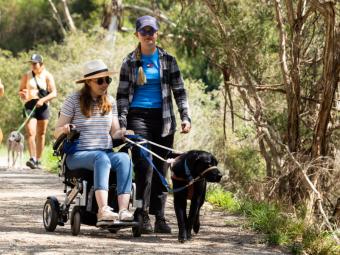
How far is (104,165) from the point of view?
8195mm

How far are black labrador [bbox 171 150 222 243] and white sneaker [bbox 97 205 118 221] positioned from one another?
59cm

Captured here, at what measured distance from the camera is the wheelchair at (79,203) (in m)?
8.29

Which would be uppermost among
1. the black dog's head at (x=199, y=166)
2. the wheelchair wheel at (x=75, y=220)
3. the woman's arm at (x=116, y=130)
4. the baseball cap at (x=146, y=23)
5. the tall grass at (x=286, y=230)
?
the baseball cap at (x=146, y=23)

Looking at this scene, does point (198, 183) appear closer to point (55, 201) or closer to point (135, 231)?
point (135, 231)

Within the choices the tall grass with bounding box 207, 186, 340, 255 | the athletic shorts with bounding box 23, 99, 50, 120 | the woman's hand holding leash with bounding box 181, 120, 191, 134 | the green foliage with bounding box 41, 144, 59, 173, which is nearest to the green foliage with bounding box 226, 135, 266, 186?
the green foliage with bounding box 41, 144, 59, 173

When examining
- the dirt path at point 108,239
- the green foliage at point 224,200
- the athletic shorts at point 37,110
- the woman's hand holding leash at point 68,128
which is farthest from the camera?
the athletic shorts at point 37,110

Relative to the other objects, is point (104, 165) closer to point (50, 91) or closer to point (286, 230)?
point (286, 230)

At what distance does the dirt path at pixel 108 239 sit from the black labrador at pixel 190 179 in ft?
0.63

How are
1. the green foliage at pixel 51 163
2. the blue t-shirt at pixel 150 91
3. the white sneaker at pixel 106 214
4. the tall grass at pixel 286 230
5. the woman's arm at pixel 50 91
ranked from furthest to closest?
the green foliage at pixel 51 163, the woman's arm at pixel 50 91, the blue t-shirt at pixel 150 91, the tall grass at pixel 286 230, the white sneaker at pixel 106 214

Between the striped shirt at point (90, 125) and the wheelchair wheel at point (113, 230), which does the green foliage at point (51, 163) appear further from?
the striped shirt at point (90, 125)

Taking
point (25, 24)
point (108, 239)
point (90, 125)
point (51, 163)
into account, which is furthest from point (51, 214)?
point (25, 24)

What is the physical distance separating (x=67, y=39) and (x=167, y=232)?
76.4 feet

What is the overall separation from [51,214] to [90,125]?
2.77ft

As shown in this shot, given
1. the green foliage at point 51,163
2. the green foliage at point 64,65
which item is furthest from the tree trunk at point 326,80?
the green foliage at point 64,65
